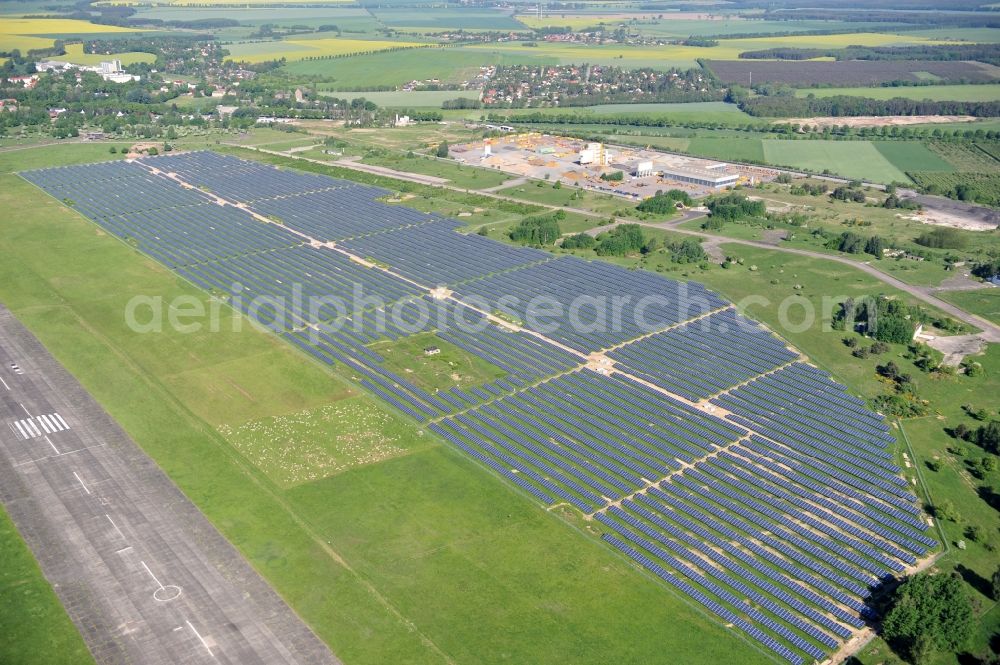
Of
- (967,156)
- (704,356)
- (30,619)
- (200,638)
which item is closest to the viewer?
(200,638)

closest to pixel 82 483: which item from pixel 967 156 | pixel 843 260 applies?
pixel 843 260

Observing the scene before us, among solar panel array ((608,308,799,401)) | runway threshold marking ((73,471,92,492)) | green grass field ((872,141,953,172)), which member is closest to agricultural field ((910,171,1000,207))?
green grass field ((872,141,953,172))

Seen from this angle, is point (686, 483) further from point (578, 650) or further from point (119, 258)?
point (119, 258)

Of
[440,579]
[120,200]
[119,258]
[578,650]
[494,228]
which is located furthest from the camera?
[120,200]

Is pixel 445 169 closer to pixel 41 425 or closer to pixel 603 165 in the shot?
pixel 603 165

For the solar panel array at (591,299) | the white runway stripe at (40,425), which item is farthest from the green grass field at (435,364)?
the white runway stripe at (40,425)

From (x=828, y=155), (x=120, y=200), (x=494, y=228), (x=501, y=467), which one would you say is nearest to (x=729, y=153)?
(x=828, y=155)
